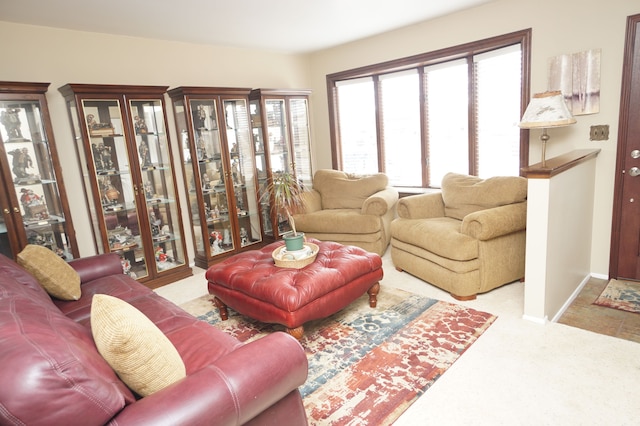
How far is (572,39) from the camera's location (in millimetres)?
3170

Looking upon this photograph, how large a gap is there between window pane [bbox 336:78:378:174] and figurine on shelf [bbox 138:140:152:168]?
2.59 m

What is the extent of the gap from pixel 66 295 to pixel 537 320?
308 cm

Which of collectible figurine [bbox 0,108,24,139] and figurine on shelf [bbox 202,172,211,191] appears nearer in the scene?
collectible figurine [bbox 0,108,24,139]

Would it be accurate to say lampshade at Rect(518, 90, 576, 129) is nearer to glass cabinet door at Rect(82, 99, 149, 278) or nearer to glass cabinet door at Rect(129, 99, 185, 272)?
glass cabinet door at Rect(129, 99, 185, 272)

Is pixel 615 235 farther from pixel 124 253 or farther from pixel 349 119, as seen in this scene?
pixel 124 253

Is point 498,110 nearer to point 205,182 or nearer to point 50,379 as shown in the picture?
point 205,182

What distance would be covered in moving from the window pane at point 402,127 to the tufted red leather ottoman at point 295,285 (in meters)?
2.15

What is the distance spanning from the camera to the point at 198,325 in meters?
1.97

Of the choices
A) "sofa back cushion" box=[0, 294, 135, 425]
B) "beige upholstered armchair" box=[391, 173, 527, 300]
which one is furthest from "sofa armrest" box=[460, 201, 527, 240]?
"sofa back cushion" box=[0, 294, 135, 425]

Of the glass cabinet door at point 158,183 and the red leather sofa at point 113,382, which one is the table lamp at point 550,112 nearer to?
the red leather sofa at point 113,382

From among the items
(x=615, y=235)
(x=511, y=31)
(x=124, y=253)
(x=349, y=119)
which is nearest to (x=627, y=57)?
(x=511, y=31)

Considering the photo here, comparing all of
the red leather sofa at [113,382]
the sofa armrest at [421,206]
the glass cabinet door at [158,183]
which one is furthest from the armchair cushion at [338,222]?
the red leather sofa at [113,382]

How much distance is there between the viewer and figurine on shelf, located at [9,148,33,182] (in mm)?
3074

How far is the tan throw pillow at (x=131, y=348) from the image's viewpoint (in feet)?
3.89
